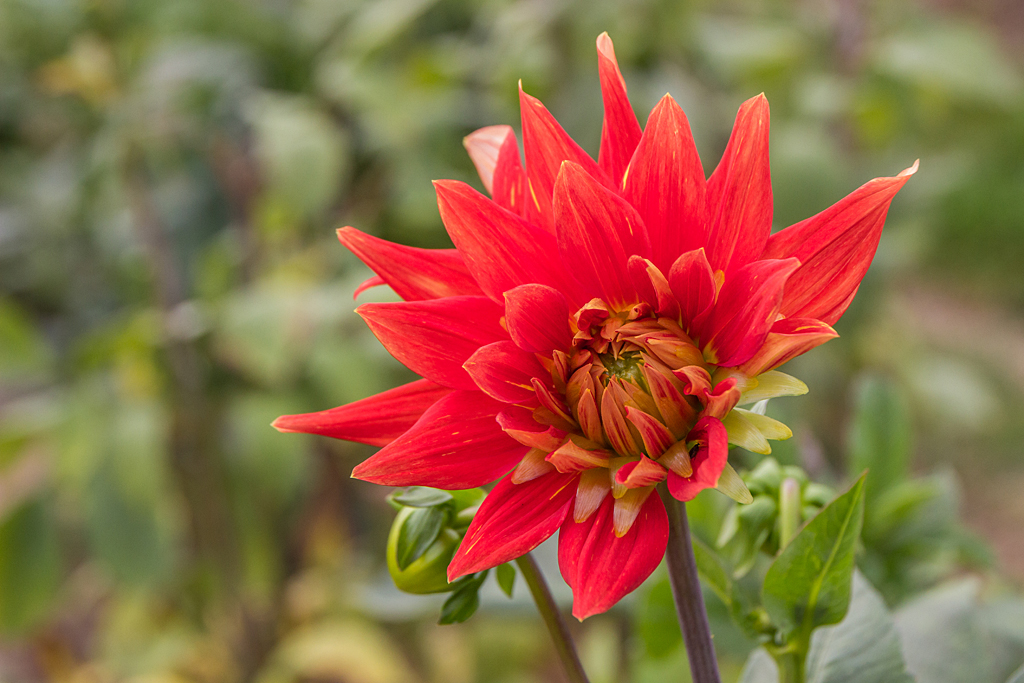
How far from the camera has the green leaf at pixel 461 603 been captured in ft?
0.76

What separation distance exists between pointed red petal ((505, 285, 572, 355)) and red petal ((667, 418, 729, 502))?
49 millimetres

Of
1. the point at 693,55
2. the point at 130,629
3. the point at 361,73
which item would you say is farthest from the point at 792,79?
the point at 130,629

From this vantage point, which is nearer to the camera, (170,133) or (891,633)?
(891,633)

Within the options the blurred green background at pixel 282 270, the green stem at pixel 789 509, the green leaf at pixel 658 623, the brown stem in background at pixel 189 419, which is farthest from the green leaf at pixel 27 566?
the green stem at pixel 789 509

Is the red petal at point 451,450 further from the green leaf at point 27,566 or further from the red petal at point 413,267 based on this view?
the green leaf at point 27,566

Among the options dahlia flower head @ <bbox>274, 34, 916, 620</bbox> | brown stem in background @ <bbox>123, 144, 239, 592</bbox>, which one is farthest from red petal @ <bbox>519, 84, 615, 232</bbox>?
brown stem in background @ <bbox>123, 144, 239, 592</bbox>

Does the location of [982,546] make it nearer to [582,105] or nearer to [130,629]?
[582,105]

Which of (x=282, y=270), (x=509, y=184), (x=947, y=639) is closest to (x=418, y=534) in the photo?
(x=509, y=184)

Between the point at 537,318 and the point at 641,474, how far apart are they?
5cm

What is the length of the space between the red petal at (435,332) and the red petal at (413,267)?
0.05 feet

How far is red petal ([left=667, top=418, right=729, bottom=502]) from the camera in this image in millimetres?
179

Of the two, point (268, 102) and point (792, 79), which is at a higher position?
point (268, 102)

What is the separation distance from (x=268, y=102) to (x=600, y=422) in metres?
0.97

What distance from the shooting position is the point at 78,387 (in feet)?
3.07
